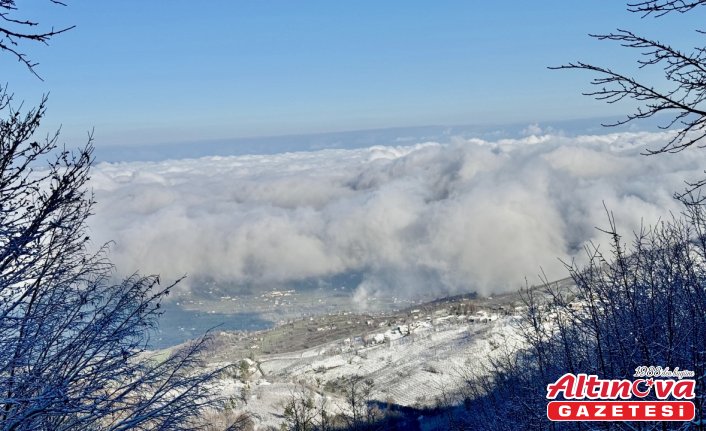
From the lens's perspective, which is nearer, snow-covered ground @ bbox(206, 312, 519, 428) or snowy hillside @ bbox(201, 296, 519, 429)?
snowy hillside @ bbox(201, 296, 519, 429)

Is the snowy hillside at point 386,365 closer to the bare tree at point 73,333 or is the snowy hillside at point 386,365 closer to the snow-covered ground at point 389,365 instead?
the snow-covered ground at point 389,365

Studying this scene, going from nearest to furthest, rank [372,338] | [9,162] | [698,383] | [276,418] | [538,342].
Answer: [9,162]
[698,383]
[538,342]
[276,418]
[372,338]

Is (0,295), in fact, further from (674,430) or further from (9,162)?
(674,430)

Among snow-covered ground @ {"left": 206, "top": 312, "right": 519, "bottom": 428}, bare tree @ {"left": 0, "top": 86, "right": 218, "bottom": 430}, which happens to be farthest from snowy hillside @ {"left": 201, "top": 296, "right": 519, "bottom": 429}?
bare tree @ {"left": 0, "top": 86, "right": 218, "bottom": 430}

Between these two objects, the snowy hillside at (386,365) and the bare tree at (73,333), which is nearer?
the bare tree at (73,333)

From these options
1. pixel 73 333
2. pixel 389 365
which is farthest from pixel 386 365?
pixel 73 333

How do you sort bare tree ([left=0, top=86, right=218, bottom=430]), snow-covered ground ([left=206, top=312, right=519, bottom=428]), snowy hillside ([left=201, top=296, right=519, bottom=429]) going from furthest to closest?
1. snow-covered ground ([left=206, top=312, right=519, bottom=428])
2. snowy hillside ([left=201, top=296, right=519, bottom=429])
3. bare tree ([left=0, top=86, right=218, bottom=430])

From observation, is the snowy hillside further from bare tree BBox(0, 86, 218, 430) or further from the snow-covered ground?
bare tree BBox(0, 86, 218, 430)

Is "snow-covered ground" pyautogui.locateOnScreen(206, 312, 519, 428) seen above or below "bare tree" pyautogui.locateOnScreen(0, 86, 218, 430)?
below

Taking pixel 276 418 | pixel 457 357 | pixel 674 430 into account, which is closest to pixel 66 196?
pixel 674 430

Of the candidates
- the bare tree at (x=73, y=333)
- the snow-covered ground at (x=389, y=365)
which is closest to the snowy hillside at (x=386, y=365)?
the snow-covered ground at (x=389, y=365)

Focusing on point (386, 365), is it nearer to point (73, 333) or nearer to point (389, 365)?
point (389, 365)
